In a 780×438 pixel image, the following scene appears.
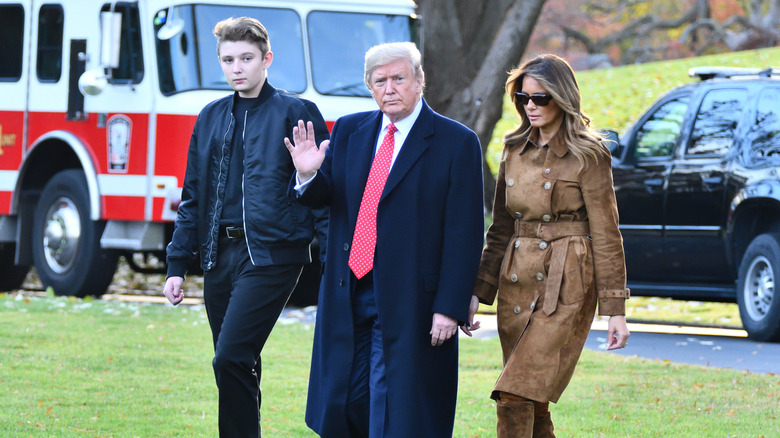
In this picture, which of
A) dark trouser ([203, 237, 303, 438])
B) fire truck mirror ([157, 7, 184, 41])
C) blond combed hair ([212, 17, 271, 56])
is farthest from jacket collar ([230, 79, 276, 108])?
fire truck mirror ([157, 7, 184, 41])

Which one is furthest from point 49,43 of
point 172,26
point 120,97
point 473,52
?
point 473,52

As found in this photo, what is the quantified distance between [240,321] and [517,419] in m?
1.20

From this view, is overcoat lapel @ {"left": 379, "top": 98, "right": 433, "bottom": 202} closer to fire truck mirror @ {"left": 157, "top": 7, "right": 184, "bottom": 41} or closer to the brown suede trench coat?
the brown suede trench coat

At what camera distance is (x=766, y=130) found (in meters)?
10.7

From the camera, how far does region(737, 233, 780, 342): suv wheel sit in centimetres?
1055

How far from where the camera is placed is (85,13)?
1359 centimetres

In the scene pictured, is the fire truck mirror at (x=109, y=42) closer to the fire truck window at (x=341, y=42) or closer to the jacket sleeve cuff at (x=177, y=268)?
the fire truck window at (x=341, y=42)

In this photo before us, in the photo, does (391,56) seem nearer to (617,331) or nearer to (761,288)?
(617,331)

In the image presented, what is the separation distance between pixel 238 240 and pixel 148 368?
345cm

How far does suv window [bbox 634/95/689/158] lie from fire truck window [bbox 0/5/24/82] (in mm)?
6303

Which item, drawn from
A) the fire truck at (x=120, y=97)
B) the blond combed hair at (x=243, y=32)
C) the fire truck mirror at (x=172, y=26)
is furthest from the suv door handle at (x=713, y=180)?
the blond combed hair at (x=243, y=32)

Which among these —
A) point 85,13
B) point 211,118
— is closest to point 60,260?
point 85,13

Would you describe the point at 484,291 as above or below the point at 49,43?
below

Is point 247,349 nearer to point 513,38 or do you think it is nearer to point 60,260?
point 60,260
